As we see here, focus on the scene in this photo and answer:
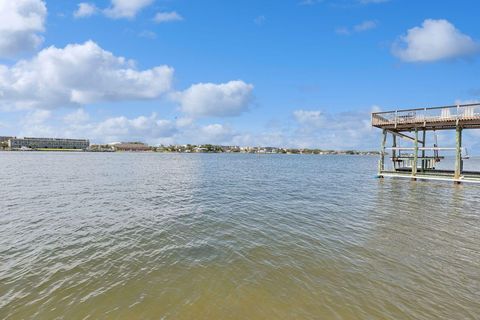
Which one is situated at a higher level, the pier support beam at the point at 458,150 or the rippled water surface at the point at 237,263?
the pier support beam at the point at 458,150

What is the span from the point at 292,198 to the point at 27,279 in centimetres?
1882

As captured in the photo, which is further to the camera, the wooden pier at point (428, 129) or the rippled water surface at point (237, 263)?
the wooden pier at point (428, 129)

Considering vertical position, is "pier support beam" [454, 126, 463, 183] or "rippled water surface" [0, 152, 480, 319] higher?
"pier support beam" [454, 126, 463, 183]

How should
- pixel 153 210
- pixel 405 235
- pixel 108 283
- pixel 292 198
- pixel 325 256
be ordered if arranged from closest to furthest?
pixel 108 283
pixel 325 256
pixel 405 235
pixel 153 210
pixel 292 198

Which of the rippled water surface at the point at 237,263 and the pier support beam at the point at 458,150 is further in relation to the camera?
the pier support beam at the point at 458,150

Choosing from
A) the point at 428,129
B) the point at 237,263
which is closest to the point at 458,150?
the point at 428,129

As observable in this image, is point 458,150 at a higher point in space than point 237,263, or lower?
higher

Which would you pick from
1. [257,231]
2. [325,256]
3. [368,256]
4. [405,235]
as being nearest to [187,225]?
[257,231]

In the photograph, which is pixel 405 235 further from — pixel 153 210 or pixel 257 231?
pixel 153 210

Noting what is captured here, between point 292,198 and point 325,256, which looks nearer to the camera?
point 325,256

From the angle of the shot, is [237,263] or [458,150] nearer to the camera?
[237,263]

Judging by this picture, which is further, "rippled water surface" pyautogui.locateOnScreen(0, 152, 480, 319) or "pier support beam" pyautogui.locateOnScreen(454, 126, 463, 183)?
"pier support beam" pyautogui.locateOnScreen(454, 126, 463, 183)

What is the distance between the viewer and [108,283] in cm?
796

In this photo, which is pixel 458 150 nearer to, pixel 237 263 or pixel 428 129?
pixel 428 129
